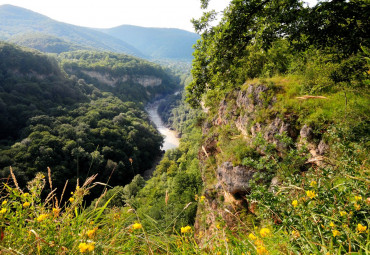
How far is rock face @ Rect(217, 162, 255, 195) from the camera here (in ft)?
24.8

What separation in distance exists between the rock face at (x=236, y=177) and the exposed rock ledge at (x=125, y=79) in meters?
117

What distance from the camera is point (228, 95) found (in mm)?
12109

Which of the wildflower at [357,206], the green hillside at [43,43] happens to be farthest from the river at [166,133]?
the green hillside at [43,43]

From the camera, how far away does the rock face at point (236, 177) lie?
298 inches

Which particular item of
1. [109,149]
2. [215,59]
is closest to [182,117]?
[109,149]

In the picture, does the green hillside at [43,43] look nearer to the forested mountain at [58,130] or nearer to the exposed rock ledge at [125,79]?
the exposed rock ledge at [125,79]

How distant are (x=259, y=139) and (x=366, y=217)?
2.60 meters

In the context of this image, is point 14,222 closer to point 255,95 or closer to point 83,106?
point 255,95

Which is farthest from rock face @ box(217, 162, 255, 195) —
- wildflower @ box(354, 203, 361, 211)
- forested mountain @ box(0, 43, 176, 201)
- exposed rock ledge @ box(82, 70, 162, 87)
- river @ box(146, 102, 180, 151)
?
exposed rock ledge @ box(82, 70, 162, 87)

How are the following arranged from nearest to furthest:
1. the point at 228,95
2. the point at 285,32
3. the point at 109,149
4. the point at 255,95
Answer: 1. the point at 285,32
2. the point at 255,95
3. the point at 228,95
4. the point at 109,149

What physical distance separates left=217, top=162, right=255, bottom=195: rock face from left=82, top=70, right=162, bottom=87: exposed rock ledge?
117489mm

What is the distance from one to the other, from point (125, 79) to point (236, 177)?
420 feet

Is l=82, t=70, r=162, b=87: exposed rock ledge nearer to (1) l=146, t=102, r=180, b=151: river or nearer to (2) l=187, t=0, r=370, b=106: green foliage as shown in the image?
(1) l=146, t=102, r=180, b=151: river

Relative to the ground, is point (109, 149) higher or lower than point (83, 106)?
lower
